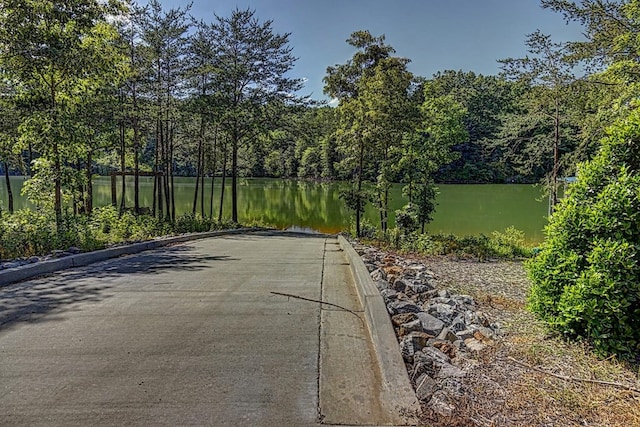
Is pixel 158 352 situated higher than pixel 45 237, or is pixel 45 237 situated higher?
pixel 45 237

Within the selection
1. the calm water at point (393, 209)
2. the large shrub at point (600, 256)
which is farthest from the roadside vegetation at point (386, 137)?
the calm water at point (393, 209)

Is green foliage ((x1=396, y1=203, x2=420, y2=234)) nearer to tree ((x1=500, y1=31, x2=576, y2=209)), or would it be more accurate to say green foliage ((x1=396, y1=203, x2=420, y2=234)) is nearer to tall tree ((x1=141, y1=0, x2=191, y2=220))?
tree ((x1=500, y1=31, x2=576, y2=209))

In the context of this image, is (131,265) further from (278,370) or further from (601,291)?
(601,291)

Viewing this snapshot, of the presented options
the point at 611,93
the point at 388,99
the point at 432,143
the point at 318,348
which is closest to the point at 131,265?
the point at 318,348

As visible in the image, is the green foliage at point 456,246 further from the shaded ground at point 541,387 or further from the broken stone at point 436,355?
the broken stone at point 436,355

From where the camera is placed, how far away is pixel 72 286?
480cm

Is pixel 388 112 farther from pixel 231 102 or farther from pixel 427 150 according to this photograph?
pixel 231 102

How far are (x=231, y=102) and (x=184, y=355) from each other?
50.9 ft

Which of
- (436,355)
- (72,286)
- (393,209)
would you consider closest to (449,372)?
(436,355)

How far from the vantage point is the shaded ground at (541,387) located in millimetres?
2225

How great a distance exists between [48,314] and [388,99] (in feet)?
43.1

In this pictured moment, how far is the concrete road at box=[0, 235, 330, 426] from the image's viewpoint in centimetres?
226

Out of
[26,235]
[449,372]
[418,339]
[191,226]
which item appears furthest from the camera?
[191,226]

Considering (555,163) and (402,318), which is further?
(555,163)
